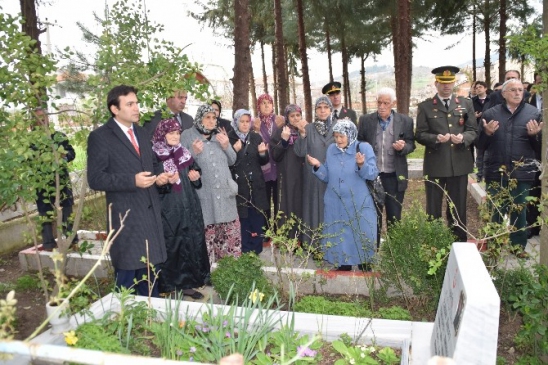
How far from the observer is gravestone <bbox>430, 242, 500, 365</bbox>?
1818mm

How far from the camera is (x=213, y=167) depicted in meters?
4.59

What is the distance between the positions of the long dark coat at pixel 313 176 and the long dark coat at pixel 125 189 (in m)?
1.87

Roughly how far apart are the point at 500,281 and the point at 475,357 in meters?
1.97

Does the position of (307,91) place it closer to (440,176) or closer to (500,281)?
(440,176)

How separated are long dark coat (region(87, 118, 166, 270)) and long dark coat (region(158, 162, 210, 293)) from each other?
506mm

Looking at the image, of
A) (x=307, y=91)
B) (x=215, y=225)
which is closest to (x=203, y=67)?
(x=215, y=225)

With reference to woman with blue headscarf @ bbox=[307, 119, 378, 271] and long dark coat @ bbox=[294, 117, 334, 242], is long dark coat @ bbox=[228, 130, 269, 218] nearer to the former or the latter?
long dark coat @ bbox=[294, 117, 334, 242]

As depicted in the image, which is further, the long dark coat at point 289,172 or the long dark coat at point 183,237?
the long dark coat at point 289,172

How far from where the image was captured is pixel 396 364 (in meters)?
2.57

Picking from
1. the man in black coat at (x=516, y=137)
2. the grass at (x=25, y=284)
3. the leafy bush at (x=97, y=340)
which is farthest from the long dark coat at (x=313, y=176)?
the grass at (x=25, y=284)

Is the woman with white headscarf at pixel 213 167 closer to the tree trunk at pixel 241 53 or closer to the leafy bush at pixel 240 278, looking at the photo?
the leafy bush at pixel 240 278

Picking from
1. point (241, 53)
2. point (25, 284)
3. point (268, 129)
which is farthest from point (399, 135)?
point (241, 53)

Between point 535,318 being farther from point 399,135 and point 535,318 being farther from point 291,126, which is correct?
point 291,126

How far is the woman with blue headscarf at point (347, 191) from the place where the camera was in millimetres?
4348
